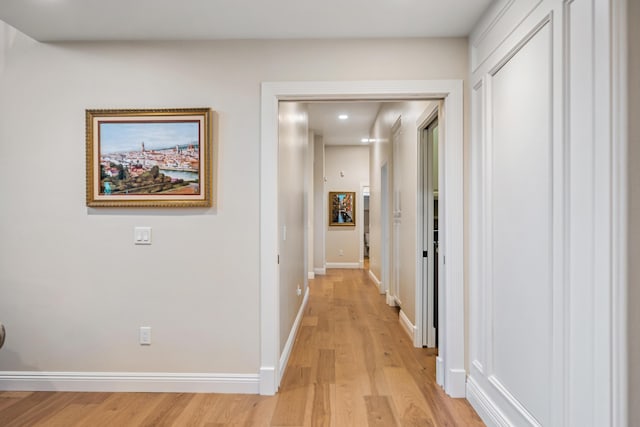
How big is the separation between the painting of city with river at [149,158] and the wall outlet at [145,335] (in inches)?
36.6

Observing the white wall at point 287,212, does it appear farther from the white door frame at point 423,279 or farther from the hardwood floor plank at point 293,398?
the white door frame at point 423,279

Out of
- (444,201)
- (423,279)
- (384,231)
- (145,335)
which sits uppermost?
(444,201)

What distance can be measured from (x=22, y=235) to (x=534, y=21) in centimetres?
333

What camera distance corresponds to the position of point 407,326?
402 centimetres

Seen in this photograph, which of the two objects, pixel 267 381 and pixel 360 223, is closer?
pixel 267 381

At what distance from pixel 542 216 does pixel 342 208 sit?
7.41m

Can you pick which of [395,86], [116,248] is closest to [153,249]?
[116,248]

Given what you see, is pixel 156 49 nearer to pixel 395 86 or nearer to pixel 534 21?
pixel 395 86

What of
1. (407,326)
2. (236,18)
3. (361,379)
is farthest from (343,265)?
(236,18)

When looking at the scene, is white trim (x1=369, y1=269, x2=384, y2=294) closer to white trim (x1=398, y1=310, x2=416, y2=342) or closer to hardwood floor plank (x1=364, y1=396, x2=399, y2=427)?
white trim (x1=398, y1=310, x2=416, y2=342)

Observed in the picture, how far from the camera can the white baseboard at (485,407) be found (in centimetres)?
209

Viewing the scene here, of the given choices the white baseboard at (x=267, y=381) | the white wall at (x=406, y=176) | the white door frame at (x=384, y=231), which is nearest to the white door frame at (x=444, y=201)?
the white baseboard at (x=267, y=381)

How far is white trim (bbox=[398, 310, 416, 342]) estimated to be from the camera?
12.1 ft

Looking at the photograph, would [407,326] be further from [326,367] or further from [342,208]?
[342,208]
